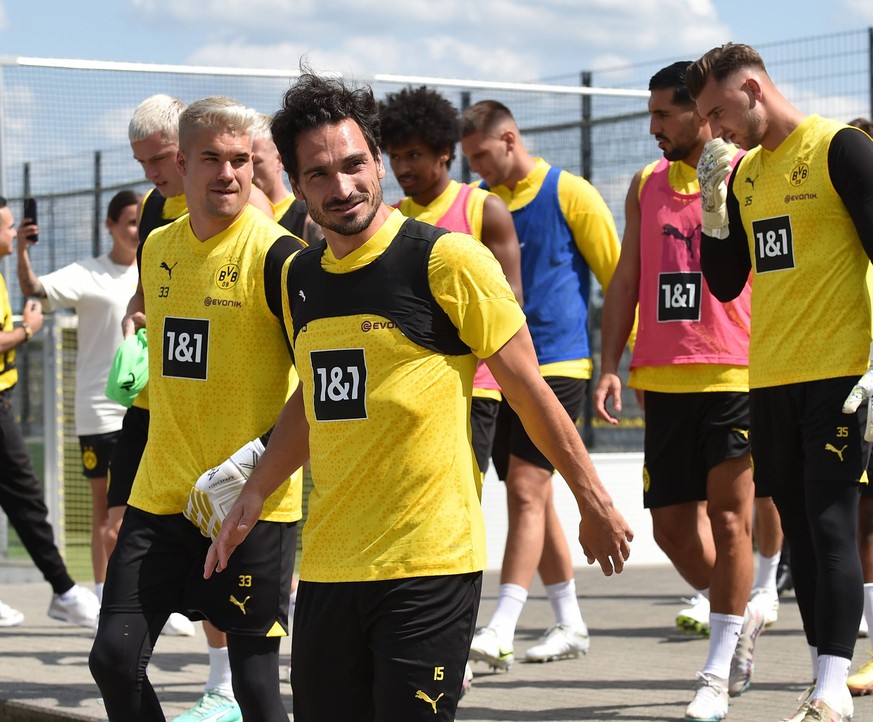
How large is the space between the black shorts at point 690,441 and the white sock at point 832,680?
1075mm

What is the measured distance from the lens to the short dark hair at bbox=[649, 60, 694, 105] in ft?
18.8

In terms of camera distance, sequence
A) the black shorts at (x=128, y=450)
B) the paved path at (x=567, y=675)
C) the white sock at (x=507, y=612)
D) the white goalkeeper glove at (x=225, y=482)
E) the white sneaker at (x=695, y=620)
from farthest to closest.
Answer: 1. the white sneaker at (x=695, y=620)
2. the white sock at (x=507, y=612)
3. the paved path at (x=567, y=675)
4. the black shorts at (x=128, y=450)
5. the white goalkeeper glove at (x=225, y=482)

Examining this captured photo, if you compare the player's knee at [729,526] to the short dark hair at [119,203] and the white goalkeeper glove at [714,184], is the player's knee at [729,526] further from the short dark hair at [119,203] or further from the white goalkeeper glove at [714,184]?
the short dark hair at [119,203]

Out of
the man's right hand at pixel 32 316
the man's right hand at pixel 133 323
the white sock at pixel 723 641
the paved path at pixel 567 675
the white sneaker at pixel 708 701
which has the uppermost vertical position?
the man's right hand at pixel 32 316

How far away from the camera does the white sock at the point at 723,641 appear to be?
5.35 m

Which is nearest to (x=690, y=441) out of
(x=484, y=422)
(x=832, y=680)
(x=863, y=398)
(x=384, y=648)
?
(x=484, y=422)

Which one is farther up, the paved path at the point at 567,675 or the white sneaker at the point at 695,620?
the white sneaker at the point at 695,620

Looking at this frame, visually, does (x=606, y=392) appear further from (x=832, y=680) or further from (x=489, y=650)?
(x=832, y=680)

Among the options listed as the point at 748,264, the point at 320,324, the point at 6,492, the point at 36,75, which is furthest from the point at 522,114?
the point at 320,324

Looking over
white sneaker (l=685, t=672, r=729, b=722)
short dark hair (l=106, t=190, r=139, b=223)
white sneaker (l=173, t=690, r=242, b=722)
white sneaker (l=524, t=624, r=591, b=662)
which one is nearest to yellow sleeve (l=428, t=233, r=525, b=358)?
white sneaker (l=685, t=672, r=729, b=722)

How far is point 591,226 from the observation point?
22.6 ft

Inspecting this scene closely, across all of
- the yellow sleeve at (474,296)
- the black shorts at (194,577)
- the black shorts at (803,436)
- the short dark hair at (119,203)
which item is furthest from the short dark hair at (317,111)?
the short dark hair at (119,203)

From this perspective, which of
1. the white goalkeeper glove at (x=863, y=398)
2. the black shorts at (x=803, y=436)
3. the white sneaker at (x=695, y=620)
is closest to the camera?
the white goalkeeper glove at (x=863, y=398)

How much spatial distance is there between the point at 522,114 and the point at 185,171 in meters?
6.44
